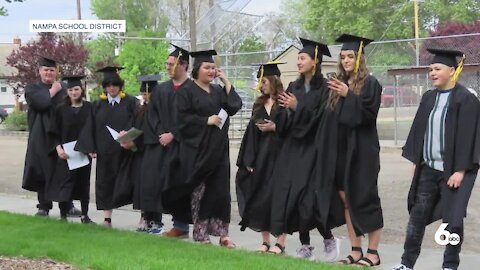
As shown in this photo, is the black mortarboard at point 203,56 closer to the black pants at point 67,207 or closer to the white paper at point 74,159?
the white paper at point 74,159

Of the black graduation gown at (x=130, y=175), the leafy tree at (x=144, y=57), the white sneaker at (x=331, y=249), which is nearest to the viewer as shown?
the white sneaker at (x=331, y=249)

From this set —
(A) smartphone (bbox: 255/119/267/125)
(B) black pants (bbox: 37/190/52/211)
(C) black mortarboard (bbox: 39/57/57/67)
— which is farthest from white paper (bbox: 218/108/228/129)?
(B) black pants (bbox: 37/190/52/211)

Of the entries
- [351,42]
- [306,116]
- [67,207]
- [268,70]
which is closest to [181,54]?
[268,70]

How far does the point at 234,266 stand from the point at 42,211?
4494 mm

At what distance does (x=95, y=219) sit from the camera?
9.73m

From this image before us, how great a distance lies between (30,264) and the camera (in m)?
6.33

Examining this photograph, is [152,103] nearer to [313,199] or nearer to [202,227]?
[202,227]

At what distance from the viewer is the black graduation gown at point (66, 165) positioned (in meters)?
8.99

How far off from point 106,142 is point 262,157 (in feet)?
7.87

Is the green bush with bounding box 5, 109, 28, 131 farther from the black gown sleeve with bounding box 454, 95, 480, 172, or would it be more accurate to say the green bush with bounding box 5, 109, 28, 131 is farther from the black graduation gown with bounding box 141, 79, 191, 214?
the black gown sleeve with bounding box 454, 95, 480, 172

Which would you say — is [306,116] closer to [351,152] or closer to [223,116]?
[351,152]

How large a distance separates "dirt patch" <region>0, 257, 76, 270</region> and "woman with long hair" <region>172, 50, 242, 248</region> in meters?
1.68

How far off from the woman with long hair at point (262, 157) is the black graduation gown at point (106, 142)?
202 cm

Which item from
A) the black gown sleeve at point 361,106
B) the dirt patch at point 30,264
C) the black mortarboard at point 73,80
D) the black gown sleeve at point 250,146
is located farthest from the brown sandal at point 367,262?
the black mortarboard at point 73,80
